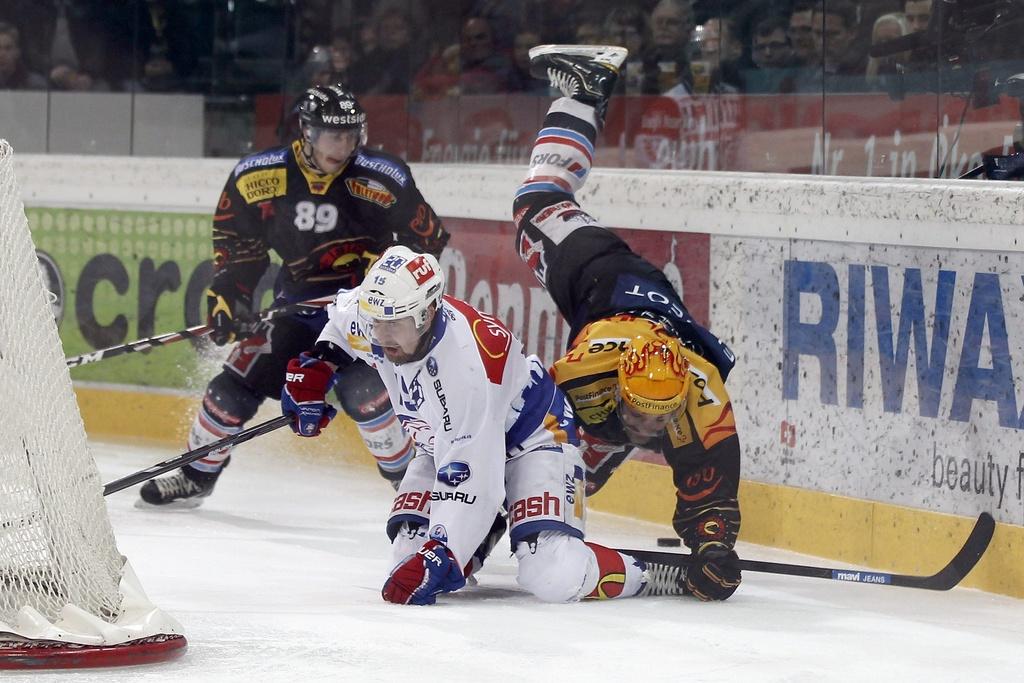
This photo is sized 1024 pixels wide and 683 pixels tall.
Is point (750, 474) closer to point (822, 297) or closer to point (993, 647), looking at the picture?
point (822, 297)

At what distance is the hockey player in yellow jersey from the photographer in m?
3.87

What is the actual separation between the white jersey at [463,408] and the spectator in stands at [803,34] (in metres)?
1.94

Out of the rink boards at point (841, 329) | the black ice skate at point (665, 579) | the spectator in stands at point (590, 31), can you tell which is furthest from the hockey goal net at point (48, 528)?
the spectator in stands at point (590, 31)

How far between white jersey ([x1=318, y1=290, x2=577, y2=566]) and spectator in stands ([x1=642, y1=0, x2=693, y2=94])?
2270mm

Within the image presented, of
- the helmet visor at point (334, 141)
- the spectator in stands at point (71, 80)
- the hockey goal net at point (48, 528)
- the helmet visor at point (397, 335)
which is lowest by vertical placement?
the hockey goal net at point (48, 528)

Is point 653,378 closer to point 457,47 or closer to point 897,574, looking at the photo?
point 897,574

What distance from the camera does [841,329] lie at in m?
4.57

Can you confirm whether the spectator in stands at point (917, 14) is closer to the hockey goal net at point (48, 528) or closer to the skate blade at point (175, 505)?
the skate blade at point (175, 505)

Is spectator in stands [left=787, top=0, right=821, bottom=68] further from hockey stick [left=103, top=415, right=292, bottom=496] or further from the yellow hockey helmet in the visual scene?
hockey stick [left=103, top=415, right=292, bottom=496]

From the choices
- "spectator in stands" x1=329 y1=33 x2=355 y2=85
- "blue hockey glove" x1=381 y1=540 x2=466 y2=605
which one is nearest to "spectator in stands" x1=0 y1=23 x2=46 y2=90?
"spectator in stands" x1=329 y1=33 x2=355 y2=85

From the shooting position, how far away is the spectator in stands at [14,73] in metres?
7.52

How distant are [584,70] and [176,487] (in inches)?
68.0

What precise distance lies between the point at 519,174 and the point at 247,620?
100 inches

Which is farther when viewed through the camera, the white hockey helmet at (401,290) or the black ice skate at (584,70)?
the black ice skate at (584,70)
